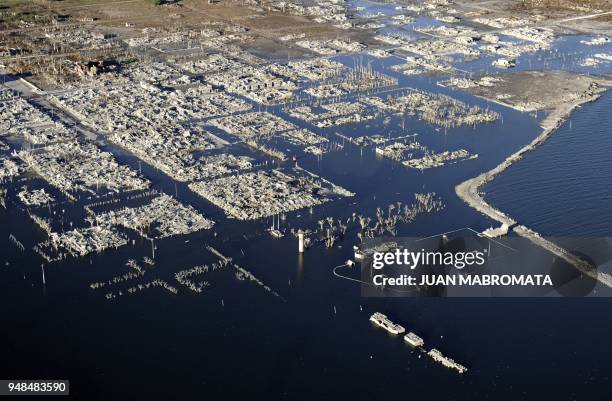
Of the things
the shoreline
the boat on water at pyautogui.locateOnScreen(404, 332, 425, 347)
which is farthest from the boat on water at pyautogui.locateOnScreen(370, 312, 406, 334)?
the shoreline

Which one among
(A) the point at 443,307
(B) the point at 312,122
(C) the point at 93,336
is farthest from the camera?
(B) the point at 312,122

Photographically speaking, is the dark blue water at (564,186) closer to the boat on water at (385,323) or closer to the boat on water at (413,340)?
the boat on water at (385,323)

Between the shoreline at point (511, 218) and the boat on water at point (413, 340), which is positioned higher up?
the shoreline at point (511, 218)

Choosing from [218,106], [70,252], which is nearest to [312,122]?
[218,106]

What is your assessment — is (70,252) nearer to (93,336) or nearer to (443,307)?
(93,336)

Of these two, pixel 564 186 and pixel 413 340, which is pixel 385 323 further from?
pixel 564 186

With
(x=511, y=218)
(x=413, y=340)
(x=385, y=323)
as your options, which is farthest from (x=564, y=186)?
(x=413, y=340)

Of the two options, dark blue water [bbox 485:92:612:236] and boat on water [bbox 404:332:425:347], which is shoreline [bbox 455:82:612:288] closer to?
dark blue water [bbox 485:92:612:236]

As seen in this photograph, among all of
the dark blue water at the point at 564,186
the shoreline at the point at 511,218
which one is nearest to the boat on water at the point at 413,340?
the shoreline at the point at 511,218
